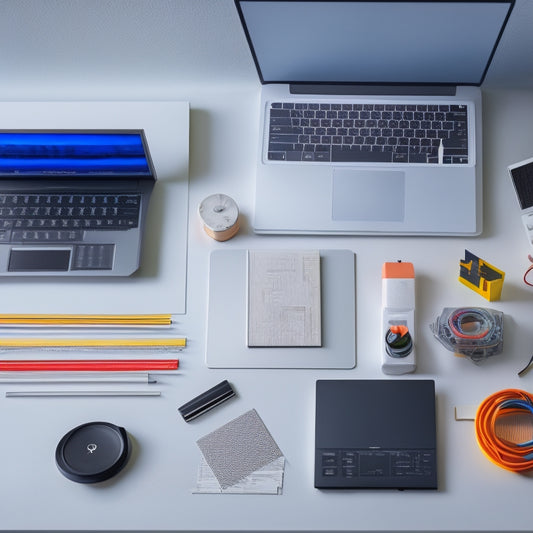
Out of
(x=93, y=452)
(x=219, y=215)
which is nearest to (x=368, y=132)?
(x=219, y=215)

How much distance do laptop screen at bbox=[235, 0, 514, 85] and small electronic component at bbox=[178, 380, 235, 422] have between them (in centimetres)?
56

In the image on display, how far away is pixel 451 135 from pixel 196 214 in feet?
1.56

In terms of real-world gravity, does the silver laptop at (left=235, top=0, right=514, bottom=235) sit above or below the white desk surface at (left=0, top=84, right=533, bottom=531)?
above

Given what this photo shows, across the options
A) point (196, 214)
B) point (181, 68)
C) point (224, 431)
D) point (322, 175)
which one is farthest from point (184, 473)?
point (181, 68)

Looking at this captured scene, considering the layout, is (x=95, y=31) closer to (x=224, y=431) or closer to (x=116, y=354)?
(x=116, y=354)

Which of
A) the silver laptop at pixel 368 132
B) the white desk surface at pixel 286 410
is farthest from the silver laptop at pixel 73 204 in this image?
the silver laptop at pixel 368 132

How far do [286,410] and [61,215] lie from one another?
1.70ft

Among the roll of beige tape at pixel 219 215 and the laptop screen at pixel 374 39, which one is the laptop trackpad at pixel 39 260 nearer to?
the roll of beige tape at pixel 219 215

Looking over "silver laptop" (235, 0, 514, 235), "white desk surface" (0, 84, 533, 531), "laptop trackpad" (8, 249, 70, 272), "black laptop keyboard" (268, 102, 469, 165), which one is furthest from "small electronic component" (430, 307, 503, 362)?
"laptop trackpad" (8, 249, 70, 272)

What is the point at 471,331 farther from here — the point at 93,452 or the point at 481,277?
the point at 93,452

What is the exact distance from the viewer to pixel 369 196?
46.1 inches

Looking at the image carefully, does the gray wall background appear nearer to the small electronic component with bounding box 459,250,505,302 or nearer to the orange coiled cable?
the small electronic component with bounding box 459,250,505,302

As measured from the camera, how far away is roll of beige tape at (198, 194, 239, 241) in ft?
3.73

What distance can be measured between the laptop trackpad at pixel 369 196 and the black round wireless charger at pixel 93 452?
52 centimetres
